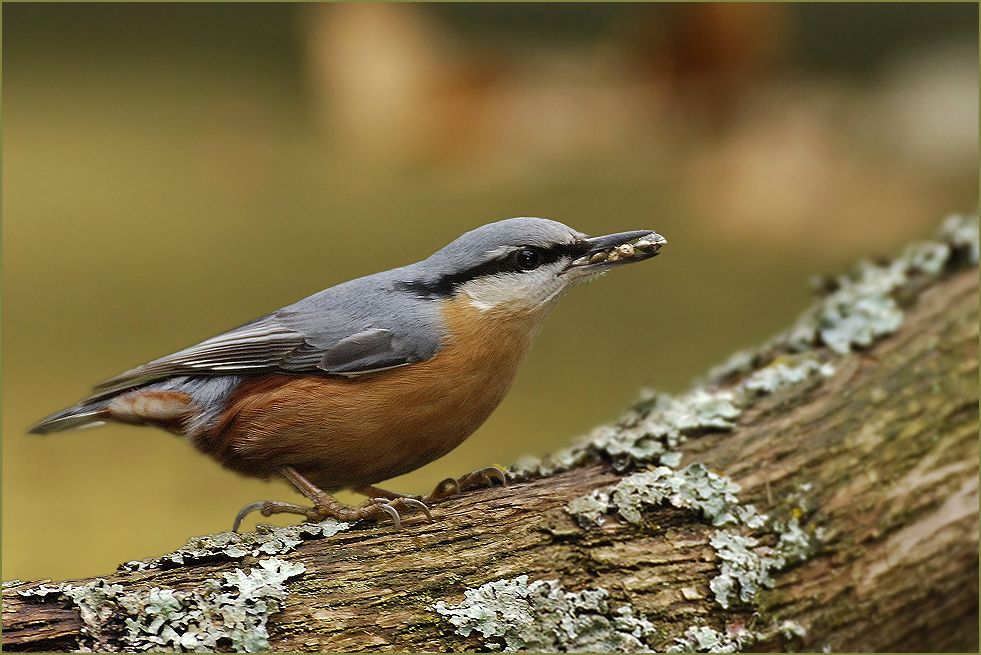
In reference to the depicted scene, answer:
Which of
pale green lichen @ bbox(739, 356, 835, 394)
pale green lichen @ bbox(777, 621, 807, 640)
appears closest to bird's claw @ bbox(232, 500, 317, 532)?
pale green lichen @ bbox(777, 621, 807, 640)

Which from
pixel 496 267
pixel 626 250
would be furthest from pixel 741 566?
pixel 496 267

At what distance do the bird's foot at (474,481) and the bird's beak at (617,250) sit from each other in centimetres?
46

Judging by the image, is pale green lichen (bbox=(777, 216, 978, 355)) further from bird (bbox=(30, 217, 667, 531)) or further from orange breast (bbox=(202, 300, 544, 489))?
orange breast (bbox=(202, 300, 544, 489))

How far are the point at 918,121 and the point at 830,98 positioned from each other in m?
0.64

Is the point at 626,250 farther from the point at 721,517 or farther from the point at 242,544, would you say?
the point at 242,544

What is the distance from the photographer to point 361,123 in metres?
5.63

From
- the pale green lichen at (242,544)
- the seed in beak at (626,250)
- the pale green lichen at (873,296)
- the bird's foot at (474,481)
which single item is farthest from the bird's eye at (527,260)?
the pale green lichen at (873,296)

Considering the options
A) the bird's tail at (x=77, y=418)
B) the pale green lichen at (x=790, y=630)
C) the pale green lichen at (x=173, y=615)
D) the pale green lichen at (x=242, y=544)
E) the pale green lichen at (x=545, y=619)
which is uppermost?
the bird's tail at (x=77, y=418)

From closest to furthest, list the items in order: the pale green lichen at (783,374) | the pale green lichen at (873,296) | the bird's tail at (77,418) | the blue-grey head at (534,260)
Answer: the blue-grey head at (534,260)
the bird's tail at (77,418)
the pale green lichen at (783,374)
the pale green lichen at (873,296)

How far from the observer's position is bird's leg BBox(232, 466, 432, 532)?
181cm

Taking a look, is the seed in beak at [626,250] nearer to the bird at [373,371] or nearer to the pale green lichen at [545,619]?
the bird at [373,371]

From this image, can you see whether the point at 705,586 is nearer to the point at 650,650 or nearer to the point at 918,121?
the point at 650,650

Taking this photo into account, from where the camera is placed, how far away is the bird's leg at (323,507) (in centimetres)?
181

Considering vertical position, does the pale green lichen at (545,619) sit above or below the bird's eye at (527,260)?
below
